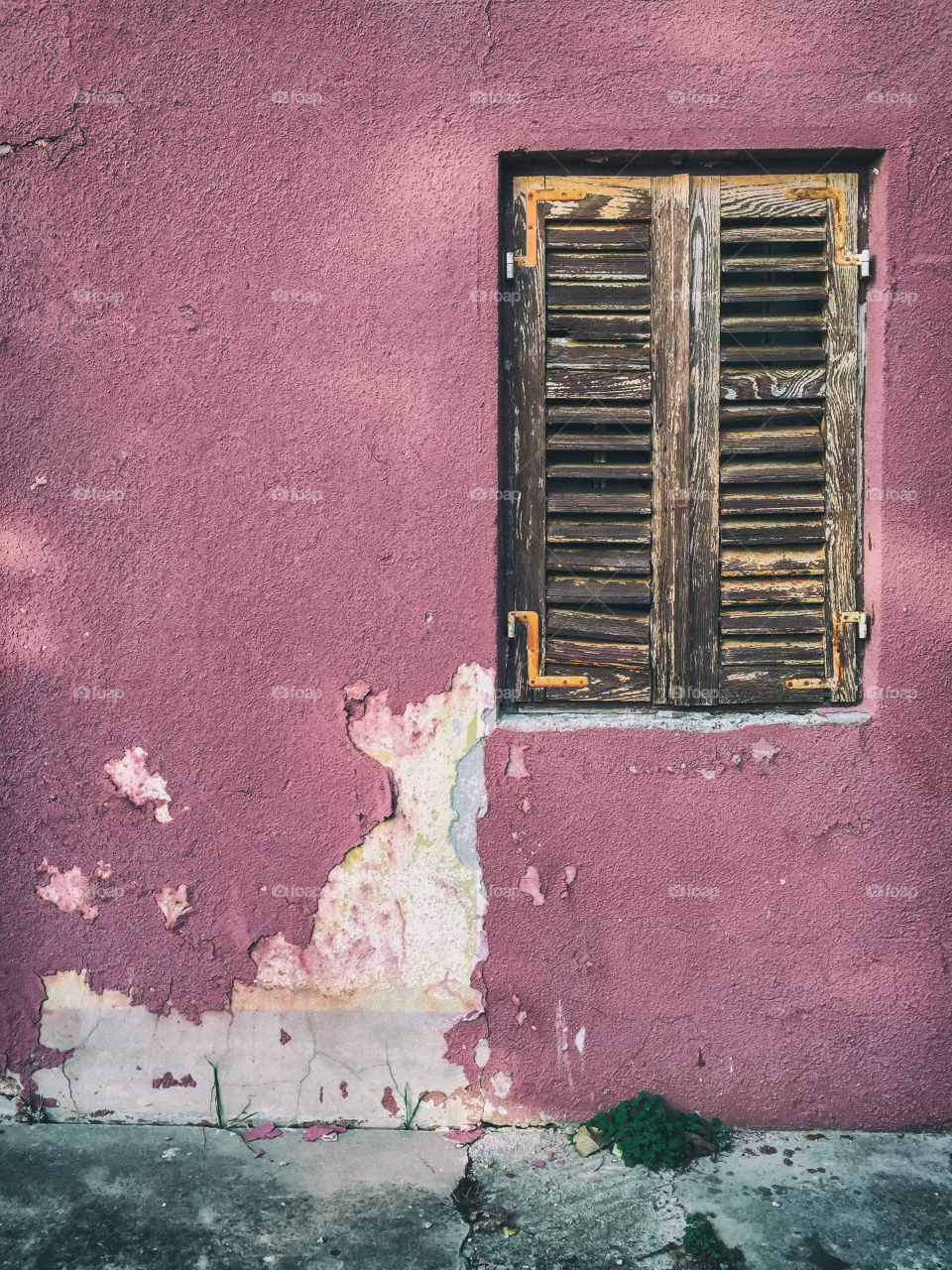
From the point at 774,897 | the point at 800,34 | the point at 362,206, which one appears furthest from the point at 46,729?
the point at 800,34

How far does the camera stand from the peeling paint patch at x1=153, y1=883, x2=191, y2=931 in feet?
10.2

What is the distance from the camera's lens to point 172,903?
313cm

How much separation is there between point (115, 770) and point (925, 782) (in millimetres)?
2636

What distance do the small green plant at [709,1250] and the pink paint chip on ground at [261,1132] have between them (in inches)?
51.5

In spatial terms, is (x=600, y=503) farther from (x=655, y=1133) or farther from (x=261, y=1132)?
(x=261, y=1132)

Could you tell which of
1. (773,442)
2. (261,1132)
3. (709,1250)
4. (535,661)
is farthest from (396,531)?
(709,1250)

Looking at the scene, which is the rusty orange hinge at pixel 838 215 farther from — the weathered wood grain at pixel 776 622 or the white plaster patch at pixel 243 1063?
the white plaster patch at pixel 243 1063

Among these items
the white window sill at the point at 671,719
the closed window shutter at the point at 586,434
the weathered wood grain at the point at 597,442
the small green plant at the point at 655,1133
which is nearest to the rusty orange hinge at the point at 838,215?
the closed window shutter at the point at 586,434

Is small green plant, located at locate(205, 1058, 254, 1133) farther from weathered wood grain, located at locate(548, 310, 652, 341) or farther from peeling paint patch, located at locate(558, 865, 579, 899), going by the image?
weathered wood grain, located at locate(548, 310, 652, 341)

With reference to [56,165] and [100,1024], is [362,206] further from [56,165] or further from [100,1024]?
[100,1024]

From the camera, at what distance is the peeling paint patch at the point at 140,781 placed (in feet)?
10.2

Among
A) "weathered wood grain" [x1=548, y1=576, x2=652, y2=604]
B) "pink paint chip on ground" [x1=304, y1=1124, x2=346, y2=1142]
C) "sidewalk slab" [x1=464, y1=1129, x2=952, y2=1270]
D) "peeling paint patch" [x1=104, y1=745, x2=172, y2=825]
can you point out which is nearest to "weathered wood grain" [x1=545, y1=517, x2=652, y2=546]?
"weathered wood grain" [x1=548, y1=576, x2=652, y2=604]

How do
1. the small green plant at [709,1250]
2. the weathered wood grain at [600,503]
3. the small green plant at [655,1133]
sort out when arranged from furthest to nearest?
1. the weathered wood grain at [600,503]
2. the small green plant at [655,1133]
3. the small green plant at [709,1250]

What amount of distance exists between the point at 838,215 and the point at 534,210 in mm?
976
